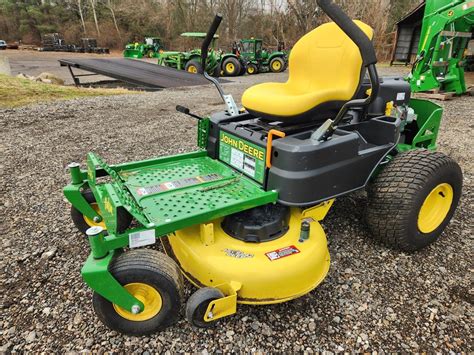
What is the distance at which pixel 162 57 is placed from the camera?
15.4m

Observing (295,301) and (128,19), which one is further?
(128,19)

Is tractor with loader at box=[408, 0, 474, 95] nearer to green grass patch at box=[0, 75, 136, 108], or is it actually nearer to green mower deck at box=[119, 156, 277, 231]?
green mower deck at box=[119, 156, 277, 231]

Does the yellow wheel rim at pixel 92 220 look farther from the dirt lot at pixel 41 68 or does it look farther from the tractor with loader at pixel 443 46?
the dirt lot at pixel 41 68

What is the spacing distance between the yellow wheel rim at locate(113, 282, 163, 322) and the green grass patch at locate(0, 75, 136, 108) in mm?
6510

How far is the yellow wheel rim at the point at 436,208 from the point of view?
238 centimetres

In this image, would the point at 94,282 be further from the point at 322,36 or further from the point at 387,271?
the point at 322,36

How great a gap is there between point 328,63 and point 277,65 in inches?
556

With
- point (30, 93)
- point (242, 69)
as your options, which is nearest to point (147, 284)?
point (30, 93)

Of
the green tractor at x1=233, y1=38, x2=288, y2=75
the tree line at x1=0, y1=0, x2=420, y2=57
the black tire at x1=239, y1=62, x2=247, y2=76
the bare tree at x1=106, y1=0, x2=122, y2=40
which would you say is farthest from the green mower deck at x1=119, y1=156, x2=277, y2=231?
the bare tree at x1=106, y1=0, x2=122, y2=40

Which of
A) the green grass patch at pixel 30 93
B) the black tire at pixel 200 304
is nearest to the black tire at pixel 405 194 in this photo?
the black tire at pixel 200 304

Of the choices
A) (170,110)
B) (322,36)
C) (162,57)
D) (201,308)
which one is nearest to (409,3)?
(162,57)

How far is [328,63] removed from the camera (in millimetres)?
2338

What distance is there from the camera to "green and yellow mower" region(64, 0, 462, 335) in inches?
64.3

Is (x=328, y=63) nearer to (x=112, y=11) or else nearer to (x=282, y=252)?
(x=282, y=252)
